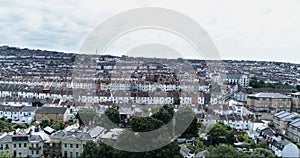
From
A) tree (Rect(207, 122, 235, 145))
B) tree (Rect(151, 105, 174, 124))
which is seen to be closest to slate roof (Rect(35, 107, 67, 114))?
tree (Rect(151, 105, 174, 124))

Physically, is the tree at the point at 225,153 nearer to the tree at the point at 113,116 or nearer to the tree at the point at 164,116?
the tree at the point at 164,116

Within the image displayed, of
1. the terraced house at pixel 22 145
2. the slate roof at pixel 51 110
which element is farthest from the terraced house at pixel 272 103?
the terraced house at pixel 22 145

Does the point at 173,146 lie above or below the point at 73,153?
above

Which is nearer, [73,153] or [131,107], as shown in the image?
[73,153]

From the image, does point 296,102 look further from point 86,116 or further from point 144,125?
point 144,125

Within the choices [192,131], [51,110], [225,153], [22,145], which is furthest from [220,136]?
[51,110]

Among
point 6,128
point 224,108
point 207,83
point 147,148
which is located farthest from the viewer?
point 207,83

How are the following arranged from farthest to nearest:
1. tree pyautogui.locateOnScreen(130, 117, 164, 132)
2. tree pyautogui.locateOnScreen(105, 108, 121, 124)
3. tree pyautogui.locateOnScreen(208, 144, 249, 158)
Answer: tree pyautogui.locateOnScreen(105, 108, 121, 124), tree pyautogui.locateOnScreen(130, 117, 164, 132), tree pyautogui.locateOnScreen(208, 144, 249, 158)

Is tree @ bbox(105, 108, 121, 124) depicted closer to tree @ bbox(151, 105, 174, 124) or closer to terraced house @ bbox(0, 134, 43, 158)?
tree @ bbox(151, 105, 174, 124)

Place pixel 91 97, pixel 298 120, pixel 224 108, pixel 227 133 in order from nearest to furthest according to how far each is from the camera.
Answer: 1. pixel 227 133
2. pixel 298 120
3. pixel 224 108
4. pixel 91 97

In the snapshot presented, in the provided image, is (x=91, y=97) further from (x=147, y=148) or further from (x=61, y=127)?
(x=147, y=148)

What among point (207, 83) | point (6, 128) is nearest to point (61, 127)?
point (6, 128)
